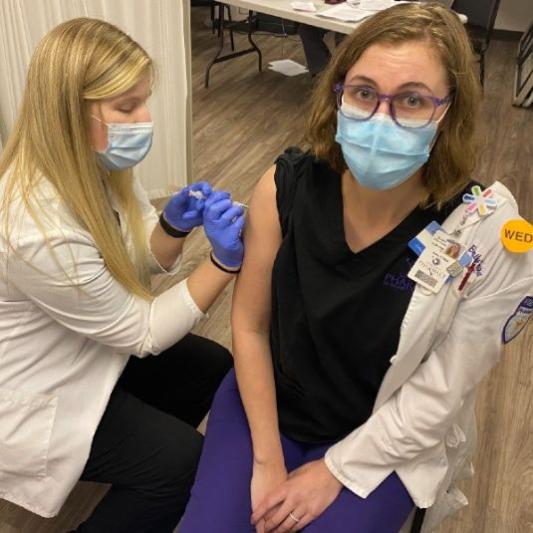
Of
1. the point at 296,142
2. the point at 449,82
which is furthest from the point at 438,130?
the point at 296,142

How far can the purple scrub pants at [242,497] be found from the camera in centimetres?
105

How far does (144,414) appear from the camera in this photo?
1291 mm

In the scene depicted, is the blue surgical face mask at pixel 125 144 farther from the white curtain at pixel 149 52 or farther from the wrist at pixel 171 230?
the white curtain at pixel 149 52

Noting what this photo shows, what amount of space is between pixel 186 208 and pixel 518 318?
2.55 ft

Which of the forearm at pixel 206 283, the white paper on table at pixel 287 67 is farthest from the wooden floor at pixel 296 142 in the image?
the forearm at pixel 206 283

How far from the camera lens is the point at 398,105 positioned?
960 millimetres

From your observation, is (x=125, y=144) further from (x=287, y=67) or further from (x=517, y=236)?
(x=287, y=67)

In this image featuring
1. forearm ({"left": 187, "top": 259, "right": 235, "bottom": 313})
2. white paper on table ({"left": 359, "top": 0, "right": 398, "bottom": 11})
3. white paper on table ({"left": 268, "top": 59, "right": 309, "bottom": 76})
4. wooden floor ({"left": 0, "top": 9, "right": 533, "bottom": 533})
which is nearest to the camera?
forearm ({"left": 187, "top": 259, "right": 235, "bottom": 313})

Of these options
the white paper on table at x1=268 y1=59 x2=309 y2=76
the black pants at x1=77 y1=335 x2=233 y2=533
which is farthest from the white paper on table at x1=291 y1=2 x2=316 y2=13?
the black pants at x1=77 y1=335 x2=233 y2=533

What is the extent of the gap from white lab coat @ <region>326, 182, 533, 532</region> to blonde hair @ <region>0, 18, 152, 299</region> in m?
0.64

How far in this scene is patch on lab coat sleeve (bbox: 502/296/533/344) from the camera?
97 centimetres

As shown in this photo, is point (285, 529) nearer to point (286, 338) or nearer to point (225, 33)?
point (286, 338)

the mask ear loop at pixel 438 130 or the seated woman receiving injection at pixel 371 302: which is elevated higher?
the mask ear loop at pixel 438 130

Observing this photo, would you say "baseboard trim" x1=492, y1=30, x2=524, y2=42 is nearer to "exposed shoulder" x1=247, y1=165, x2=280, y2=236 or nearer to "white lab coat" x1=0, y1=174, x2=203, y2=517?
"exposed shoulder" x1=247, y1=165, x2=280, y2=236
